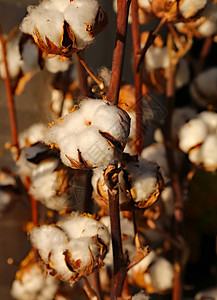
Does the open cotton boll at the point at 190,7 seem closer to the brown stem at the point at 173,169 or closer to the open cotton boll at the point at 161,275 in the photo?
the brown stem at the point at 173,169

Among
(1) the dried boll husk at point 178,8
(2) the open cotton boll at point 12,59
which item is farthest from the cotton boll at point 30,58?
(1) the dried boll husk at point 178,8

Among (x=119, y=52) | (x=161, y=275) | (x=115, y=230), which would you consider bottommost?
(x=161, y=275)

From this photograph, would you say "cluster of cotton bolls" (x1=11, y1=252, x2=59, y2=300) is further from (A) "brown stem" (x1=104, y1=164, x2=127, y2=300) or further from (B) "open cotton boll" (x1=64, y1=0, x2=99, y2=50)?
(B) "open cotton boll" (x1=64, y1=0, x2=99, y2=50)

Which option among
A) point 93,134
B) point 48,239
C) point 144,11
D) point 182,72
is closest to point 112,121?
→ point 93,134

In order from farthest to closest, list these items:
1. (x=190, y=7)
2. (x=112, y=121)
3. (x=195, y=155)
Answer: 1. (x=195, y=155)
2. (x=190, y=7)
3. (x=112, y=121)

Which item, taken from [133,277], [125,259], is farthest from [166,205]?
[125,259]

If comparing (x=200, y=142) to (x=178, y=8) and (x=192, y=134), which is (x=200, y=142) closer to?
(x=192, y=134)

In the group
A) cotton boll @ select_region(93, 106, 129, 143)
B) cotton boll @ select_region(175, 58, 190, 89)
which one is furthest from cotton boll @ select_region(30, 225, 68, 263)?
cotton boll @ select_region(175, 58, 190, 89)
